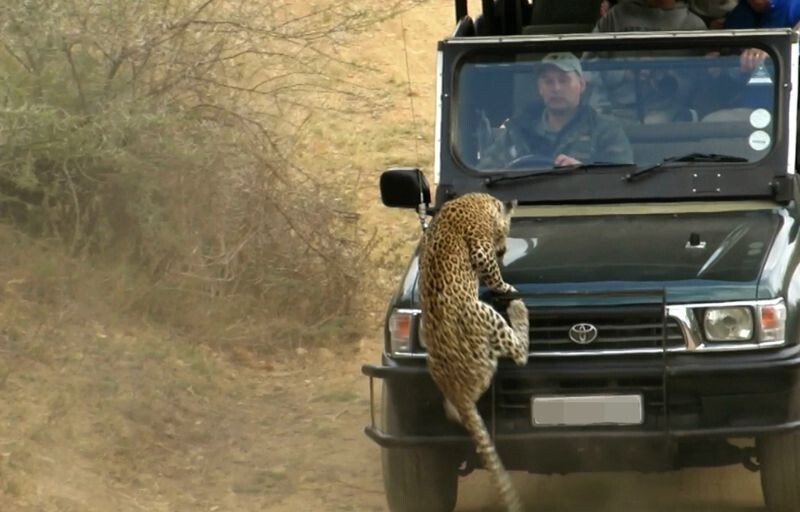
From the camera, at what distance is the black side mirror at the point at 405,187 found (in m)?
6.47

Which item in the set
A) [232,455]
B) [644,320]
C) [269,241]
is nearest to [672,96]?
[644,320]

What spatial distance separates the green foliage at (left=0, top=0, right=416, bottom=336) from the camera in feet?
28.9

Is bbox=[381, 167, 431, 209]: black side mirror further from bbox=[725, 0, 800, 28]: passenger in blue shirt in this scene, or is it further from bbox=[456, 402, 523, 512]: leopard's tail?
bbox=[725, 0, 800, 28]: passenger in blue shirt

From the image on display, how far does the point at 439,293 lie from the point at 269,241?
4.24 meters

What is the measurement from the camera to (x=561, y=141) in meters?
6.64

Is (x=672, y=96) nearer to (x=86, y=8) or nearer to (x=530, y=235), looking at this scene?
(x=530, y=235)

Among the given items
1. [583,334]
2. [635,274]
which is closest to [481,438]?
[583,334]

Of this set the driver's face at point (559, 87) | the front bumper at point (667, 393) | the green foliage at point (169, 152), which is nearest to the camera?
the front bumper at point (667, 393)

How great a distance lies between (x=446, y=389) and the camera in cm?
554

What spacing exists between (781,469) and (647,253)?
902 mm

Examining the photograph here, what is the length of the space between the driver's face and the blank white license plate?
1563mm

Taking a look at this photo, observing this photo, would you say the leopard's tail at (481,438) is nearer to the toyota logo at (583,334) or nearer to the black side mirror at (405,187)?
the toyota logo at (583,334)

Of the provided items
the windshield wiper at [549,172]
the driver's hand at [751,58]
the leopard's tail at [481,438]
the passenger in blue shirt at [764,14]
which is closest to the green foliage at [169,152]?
the windshield wiper at [549,172]

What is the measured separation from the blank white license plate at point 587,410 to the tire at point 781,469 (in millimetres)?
479
